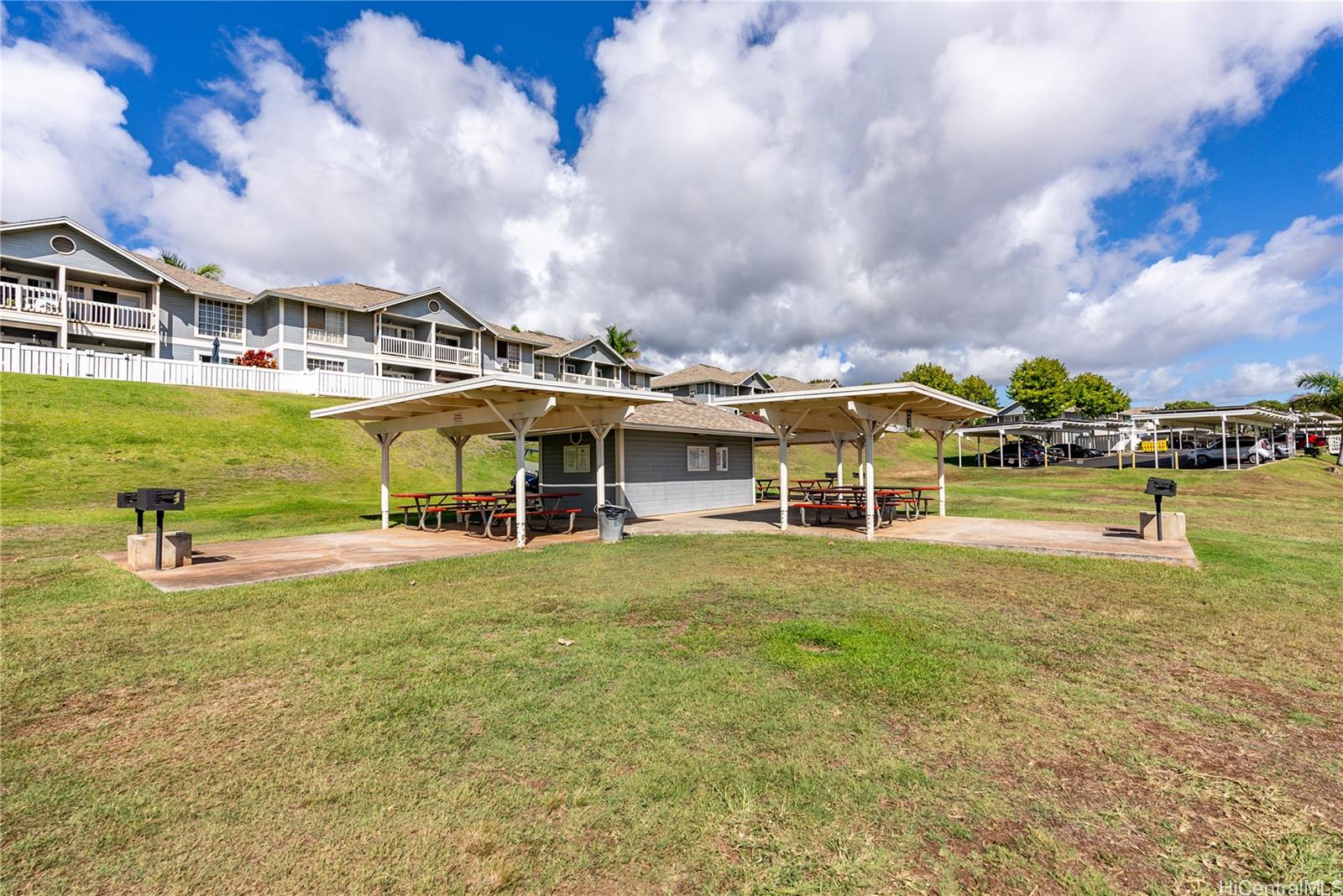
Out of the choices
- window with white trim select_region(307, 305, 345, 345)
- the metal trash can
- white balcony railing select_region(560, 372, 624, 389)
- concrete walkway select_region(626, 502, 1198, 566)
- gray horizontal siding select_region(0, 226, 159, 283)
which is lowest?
concrete walkway select_region(626, 502, 1198, 566)

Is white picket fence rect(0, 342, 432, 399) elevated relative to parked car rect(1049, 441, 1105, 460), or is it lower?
elevated

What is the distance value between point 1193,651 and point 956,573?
318 centimetres

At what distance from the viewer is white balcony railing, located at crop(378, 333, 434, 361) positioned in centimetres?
3183

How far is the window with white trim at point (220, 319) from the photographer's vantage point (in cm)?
2847

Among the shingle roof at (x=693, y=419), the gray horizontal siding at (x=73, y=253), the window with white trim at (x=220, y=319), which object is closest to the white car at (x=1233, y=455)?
the shingle roof at (x=693, y=419)

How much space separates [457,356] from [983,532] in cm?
3045

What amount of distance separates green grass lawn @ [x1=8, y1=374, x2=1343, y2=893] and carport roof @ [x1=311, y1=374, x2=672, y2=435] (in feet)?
10.7

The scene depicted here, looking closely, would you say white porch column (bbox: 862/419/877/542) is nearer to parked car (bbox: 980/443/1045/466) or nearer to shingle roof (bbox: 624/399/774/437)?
shingle roof (bbox: 624/399/774/437)

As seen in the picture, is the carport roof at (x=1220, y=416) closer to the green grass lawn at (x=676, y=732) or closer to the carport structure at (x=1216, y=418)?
the carport structure at (x=1216, y=418)

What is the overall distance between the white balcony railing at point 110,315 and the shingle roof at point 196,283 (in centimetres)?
204

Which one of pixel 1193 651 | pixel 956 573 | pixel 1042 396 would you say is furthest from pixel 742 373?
pixel 1193 651

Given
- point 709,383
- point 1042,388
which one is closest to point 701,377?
point 709,383

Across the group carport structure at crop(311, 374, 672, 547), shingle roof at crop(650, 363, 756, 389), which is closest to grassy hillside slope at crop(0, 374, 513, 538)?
carport structure at crop(311, 374, 672, 547)

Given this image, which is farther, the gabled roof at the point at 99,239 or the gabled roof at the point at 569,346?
the gabled roof at the point at 569,346
